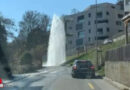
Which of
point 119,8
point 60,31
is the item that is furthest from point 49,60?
point 119,8

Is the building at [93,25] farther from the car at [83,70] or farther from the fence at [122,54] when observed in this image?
the fence at [122,54]

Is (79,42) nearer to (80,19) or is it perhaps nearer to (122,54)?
(80,19)

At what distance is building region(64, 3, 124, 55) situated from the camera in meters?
96.9

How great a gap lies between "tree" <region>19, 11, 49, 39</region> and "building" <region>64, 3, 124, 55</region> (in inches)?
417

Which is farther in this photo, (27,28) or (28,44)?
(27,28)

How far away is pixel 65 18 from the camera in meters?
117

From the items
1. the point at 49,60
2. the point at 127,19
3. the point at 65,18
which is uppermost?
the point at 65,18

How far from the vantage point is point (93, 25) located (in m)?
99.7

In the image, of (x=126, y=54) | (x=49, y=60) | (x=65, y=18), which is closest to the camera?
(x=126, y=54)

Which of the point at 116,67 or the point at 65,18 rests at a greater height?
the point at 65,18

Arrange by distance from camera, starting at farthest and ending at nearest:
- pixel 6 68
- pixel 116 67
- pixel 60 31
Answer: pixel 60 31 → pixel 6 68 → pixel 116 67

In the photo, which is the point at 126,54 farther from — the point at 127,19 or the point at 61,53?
the point at 61,53

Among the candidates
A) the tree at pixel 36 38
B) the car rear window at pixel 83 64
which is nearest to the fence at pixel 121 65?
the car rear window at pixel 83 64

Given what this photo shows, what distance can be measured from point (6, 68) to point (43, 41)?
66.5m
